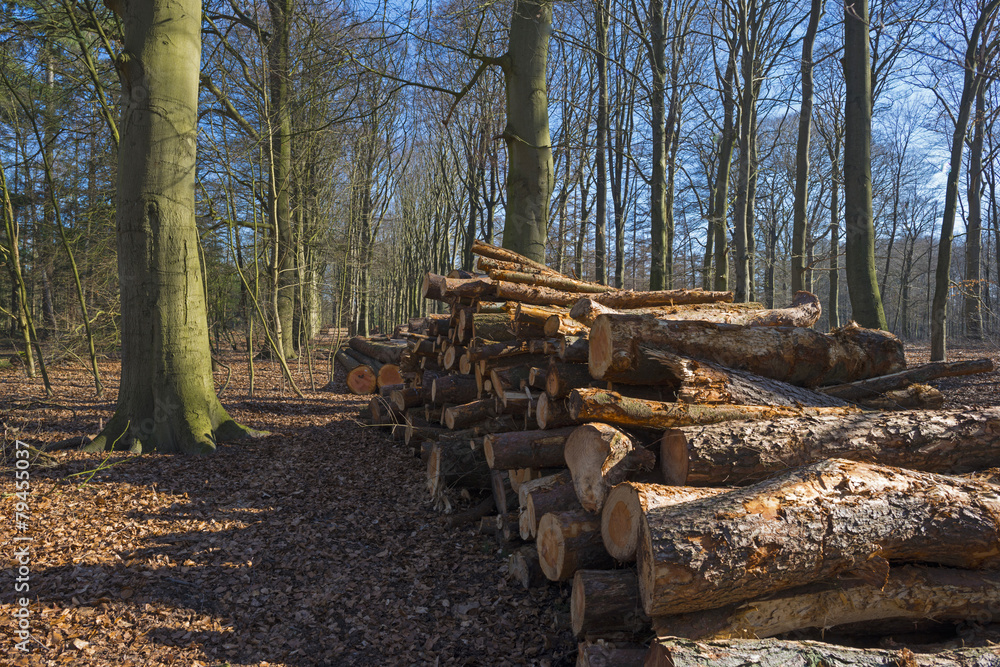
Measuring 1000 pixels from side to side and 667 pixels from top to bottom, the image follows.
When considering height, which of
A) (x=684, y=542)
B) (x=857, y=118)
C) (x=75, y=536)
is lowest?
(x=75, y=536)

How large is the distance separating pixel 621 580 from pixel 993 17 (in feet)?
38.4

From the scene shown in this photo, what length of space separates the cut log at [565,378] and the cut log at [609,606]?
130 centimetres

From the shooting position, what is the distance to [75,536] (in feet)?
12.1

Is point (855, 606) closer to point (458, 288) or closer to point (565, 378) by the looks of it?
point (565, 378)

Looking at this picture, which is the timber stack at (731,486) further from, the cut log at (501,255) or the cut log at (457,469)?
the cut log at (501,255)

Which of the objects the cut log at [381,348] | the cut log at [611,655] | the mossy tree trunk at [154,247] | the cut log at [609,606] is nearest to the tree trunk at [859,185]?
the cut log at [381,348]

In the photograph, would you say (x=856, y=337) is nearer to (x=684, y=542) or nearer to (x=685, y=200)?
(x=684, y=542)

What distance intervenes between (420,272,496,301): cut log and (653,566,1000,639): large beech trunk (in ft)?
12.7

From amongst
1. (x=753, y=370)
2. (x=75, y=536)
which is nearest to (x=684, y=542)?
(x=753, y=370)

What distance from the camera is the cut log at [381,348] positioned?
10781 millimetres

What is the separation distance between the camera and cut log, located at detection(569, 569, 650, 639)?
266cm

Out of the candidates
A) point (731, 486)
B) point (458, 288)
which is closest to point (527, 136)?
point (458, 288)

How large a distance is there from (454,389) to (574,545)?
3.06m

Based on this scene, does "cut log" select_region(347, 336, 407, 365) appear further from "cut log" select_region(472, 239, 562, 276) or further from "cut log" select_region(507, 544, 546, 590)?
"cut log" select_region(507, 544, 546, 590)
